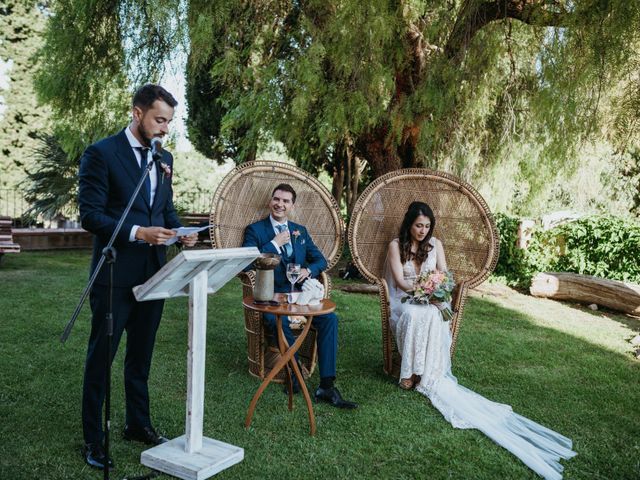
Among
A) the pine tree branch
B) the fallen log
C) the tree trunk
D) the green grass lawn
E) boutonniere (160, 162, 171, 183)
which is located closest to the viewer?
boutonniere (160, 162, 171, 183)

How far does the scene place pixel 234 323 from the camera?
6.09m

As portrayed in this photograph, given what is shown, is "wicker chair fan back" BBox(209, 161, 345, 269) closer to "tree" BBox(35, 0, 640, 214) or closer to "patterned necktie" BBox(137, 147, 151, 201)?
"patterned necktie" BBox(137, 147, 151, 201)

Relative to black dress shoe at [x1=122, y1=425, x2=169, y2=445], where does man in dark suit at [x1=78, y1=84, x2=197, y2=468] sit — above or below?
above

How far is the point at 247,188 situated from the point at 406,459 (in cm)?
231

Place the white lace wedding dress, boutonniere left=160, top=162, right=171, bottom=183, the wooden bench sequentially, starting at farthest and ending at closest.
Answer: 1. the wooden bench
2. the white lace wedding dress
3. boutonniere left=160, top=162, right=171, bottom=183

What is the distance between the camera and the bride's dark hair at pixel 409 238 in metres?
4.61

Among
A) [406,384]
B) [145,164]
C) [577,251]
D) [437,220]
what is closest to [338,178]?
[577,251]

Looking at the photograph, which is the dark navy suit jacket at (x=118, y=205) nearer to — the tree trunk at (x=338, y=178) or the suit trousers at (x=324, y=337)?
the suit trousers at (x=324, y=337)

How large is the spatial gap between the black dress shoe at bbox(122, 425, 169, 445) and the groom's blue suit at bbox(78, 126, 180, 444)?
0.79ft

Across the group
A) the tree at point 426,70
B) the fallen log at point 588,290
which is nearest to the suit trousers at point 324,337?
the tree at point 426,70

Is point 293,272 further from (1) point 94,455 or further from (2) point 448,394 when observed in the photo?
(1) point 94,455

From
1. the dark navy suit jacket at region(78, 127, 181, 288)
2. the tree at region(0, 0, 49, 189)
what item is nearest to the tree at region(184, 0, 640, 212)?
the dark navy suit jacket at region(78, 127, 181, 288)

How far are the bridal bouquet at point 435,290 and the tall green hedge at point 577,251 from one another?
182 inches

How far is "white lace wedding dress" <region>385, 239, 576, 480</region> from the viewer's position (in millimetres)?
3193
